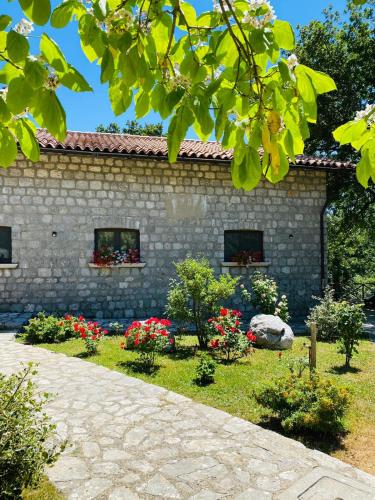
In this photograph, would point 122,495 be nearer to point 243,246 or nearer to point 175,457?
point 175,457

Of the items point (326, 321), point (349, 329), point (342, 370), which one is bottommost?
point (342, 370)

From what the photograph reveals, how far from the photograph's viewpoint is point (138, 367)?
6.45m

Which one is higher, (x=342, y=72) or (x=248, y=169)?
(x=342, y=72)

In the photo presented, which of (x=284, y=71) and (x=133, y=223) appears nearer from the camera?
(x=284, y=71)

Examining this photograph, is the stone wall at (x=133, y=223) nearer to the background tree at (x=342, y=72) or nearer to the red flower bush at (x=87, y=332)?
the red flower bush at (x=87, y=332)

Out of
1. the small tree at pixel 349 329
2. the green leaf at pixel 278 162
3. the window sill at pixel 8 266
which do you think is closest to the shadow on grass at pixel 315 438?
the small tree at pixel 349 329

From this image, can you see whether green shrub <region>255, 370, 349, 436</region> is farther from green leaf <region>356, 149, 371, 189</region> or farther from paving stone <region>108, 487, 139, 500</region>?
green leaf <region>356, 149, 371, 189</region>

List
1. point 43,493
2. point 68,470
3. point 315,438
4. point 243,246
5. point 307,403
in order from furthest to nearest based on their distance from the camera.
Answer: point 243,246
point 307,403
point 315,438
point 68,470
point 43,493

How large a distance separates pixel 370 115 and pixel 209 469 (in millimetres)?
3058

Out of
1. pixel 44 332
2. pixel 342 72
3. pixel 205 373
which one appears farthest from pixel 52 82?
pixel 342 72

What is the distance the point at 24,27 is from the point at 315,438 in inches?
172

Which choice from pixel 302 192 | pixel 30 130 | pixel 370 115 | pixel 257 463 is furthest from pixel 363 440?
pixel 302 192

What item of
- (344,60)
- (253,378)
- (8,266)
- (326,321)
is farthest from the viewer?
(344,60)

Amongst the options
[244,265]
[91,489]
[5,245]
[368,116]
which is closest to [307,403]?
[91,489]
